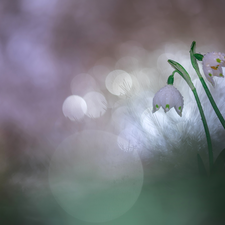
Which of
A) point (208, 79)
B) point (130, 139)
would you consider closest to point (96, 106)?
point (130, 139)

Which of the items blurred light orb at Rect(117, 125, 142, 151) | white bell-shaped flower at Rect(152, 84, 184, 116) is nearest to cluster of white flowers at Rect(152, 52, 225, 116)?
white bell-shaped flower at Rect(152, 84, 184, 116)

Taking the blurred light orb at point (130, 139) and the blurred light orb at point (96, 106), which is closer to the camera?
the blurred light orb at point (130, 139)

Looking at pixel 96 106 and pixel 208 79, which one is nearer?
pixel 208 79

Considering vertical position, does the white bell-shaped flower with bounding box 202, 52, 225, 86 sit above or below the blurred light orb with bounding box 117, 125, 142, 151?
above

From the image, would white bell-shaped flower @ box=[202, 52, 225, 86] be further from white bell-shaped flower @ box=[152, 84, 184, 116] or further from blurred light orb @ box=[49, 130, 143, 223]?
blurred light orb @ box=[49, 130, 143, 223]

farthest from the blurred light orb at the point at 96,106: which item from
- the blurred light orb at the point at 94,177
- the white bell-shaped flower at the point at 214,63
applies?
the white bell-shaped flower at the point at 214,63

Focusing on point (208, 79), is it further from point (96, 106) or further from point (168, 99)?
point (96, 106)

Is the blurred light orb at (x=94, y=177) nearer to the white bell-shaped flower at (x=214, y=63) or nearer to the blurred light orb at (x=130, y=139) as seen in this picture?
the blurred light orb at (x=130, y=139)

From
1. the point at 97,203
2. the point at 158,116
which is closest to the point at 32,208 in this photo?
the point at 97,203
